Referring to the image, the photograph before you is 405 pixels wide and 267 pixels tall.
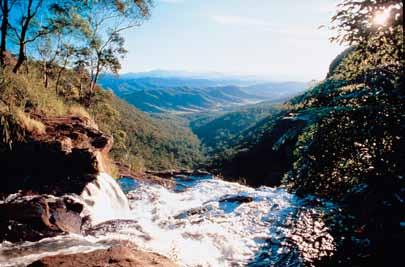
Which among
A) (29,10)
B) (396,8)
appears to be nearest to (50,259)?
(396,8)

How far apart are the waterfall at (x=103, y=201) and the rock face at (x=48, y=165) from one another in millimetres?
366

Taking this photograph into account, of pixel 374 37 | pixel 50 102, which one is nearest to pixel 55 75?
pixel 50 102

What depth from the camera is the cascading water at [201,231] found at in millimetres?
9633

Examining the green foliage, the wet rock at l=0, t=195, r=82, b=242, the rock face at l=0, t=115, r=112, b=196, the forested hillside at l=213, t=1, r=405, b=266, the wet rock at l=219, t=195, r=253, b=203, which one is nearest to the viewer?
the forested hillside at l=213, t=1, r=405, b=266

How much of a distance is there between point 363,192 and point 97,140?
43.5ft

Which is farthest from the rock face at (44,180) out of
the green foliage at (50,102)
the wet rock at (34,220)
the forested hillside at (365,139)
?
the forested hillside at (365,139)

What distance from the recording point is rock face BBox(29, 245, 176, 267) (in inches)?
271

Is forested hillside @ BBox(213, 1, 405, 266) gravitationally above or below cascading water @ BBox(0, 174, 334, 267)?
above

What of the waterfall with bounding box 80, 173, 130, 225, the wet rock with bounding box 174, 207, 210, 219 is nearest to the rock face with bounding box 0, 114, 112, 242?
the waterfall with bounding box 80, 173, 130, 225

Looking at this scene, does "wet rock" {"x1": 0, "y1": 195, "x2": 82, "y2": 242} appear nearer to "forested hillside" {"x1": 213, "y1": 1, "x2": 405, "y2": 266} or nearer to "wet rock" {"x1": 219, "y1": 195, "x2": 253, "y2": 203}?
"forested hillside" {"x1": 213, "y1": 1, "x2": 405, "y2": 266}

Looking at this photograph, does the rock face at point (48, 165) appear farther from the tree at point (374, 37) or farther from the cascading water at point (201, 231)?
the tree at point (374, 37)

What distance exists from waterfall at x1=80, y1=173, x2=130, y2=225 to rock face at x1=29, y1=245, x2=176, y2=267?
4889 mm

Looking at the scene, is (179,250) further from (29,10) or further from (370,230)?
(29,10)

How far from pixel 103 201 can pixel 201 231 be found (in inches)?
179
